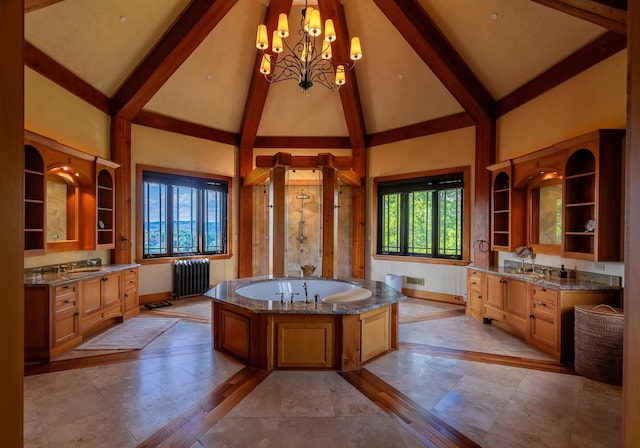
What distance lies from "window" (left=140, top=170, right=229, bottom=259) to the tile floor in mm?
3159

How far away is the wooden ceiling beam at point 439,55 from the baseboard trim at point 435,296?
3.31 meters

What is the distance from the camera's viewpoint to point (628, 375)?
90cm

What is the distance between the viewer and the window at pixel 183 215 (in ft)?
20.5

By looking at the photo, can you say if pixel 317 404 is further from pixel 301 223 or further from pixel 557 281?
pixel 301 223

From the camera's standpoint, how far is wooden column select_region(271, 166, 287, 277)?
576 cm

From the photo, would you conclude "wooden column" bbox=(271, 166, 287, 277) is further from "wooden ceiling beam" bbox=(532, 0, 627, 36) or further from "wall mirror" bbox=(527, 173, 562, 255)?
"wooden ceiling beam" bbox=(532, 0, 627, 36)

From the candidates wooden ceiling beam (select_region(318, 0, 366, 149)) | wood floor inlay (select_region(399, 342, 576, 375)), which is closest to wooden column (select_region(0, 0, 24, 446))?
wood floor inlay (select_region(399, 342, 576, 375))

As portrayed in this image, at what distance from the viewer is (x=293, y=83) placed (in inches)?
266

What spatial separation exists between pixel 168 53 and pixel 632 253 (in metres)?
5.75

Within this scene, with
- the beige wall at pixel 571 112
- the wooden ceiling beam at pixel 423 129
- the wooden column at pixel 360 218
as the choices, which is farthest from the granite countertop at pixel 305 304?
the wooden ceiling beam at pixel 423 129

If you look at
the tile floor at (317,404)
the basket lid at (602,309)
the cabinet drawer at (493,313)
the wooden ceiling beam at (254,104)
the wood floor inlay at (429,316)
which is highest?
the wooden ceiling beam at (254,104)

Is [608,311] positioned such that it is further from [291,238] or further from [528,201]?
[291,238]

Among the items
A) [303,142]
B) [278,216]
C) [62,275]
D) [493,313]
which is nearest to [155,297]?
[62,275]

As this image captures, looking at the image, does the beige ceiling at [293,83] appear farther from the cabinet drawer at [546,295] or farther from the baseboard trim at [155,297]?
the baseboard trim at [155,297]
